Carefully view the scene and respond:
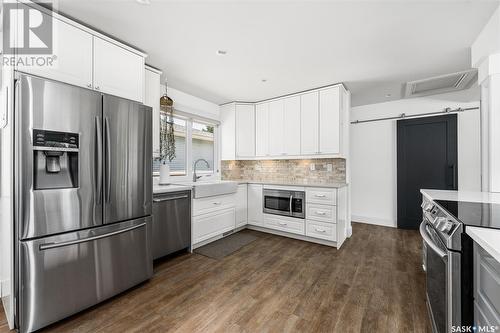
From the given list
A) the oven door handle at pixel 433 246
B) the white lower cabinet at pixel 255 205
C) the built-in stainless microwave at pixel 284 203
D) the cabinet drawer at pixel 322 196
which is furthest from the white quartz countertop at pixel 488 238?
the white lower cabinet at pixel 255 205

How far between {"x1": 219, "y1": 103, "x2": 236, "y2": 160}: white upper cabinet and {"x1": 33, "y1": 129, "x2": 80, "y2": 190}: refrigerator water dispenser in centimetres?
291

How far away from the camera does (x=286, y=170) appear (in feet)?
14.4

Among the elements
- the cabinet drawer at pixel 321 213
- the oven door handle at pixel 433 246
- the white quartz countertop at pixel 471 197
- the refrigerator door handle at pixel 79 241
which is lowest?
the cabinet drawer at pixel 321 213

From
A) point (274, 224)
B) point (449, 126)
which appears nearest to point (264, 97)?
point (274, 224)

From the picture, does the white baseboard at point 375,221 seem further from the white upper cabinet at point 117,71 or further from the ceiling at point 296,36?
the white upper cabinet at point 117,71

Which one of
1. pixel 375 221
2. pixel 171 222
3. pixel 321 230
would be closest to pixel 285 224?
pixel 321 230

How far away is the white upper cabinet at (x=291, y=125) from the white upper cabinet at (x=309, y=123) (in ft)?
0.25

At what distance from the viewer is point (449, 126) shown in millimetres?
3721

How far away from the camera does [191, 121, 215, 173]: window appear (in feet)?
13.6

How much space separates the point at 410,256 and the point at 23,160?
4.09 meters

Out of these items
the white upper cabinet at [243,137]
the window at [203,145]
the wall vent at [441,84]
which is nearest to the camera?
the wall vent at [441,84]

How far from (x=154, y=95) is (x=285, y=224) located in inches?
109

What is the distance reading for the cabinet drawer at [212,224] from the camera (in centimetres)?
308

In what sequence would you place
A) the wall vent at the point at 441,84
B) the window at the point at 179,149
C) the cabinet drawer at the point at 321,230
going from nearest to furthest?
1. the wall vent at the point at 441,84
2. the cabinet drawer at the point at 321,230
3. the window at the point at 179,149
